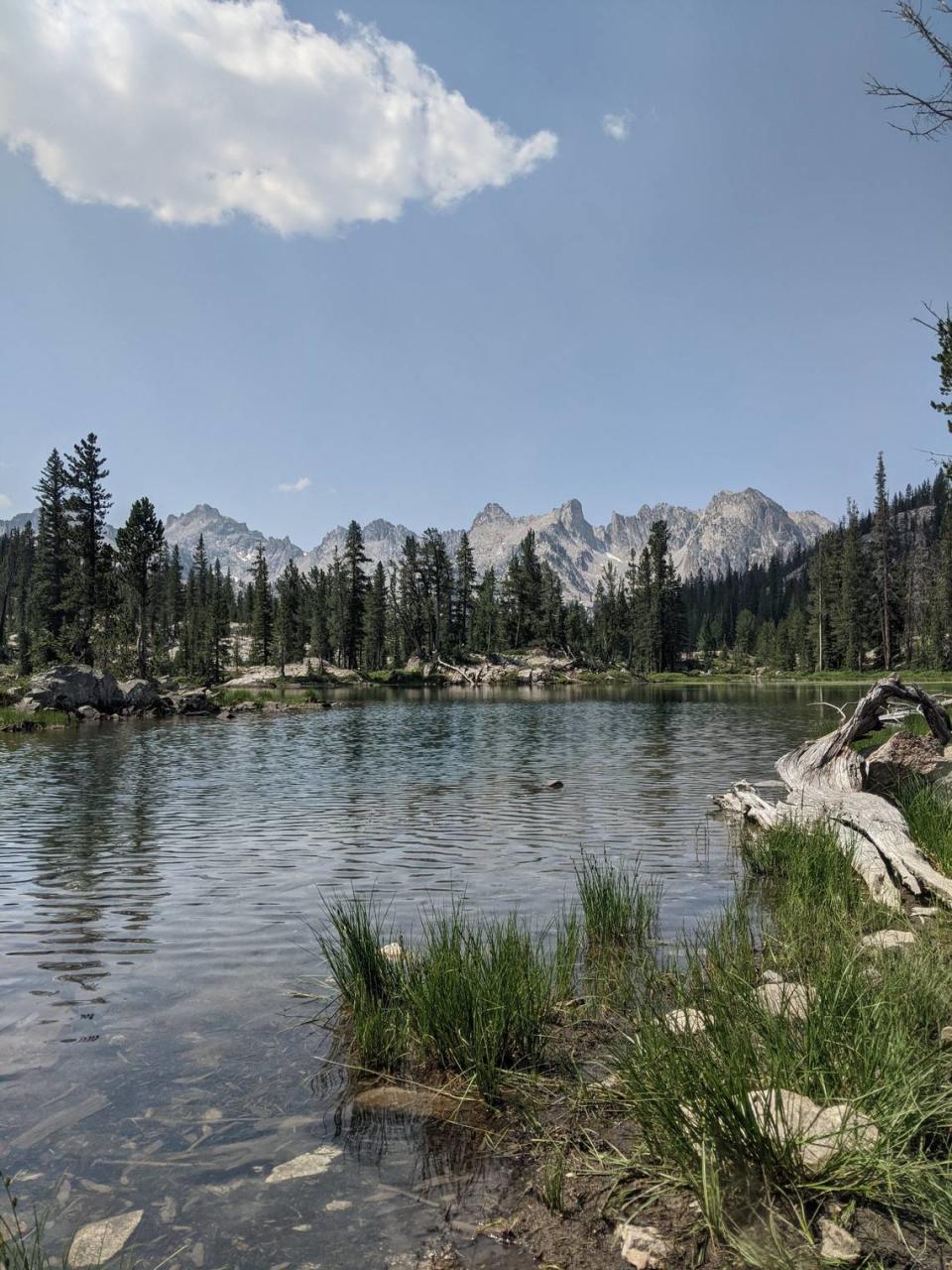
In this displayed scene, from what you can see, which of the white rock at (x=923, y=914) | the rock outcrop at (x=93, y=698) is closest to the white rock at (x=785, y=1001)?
the white rock at (x=923, y=914)

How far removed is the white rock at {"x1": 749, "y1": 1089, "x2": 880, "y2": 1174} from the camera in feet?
12.9

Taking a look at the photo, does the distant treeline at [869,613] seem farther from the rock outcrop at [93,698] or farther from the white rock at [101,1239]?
the white rock at [101,1239]

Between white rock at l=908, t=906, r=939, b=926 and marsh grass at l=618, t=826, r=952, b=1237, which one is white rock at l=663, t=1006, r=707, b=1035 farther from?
white rock at l=908, t=906, r=939, b=926

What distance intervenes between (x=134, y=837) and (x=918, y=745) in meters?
16.8

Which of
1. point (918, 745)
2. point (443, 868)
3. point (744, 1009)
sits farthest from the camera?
point (918, 745)

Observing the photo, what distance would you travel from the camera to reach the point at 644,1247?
387cm

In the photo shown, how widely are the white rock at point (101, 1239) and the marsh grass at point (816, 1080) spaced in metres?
3.06

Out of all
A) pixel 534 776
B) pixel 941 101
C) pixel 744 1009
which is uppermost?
pixel 941 101

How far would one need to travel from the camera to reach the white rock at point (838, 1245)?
3504mm

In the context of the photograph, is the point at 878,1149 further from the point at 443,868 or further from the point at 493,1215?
the point at 443,868

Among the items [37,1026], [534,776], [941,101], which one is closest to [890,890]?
[37,1026]

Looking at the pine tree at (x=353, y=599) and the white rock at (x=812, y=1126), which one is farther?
the pine tree at (x=353, y=599)

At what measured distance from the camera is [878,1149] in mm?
3943

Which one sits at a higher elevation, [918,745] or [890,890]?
[918,745]
